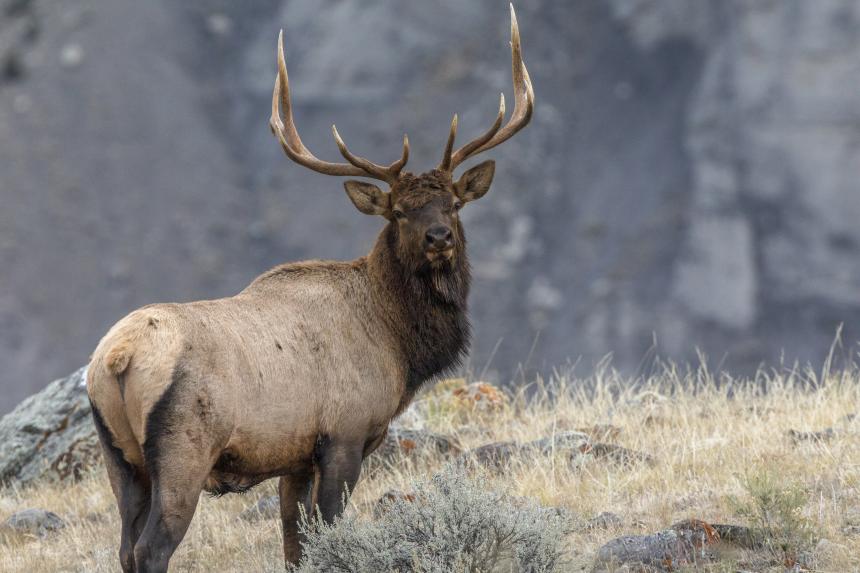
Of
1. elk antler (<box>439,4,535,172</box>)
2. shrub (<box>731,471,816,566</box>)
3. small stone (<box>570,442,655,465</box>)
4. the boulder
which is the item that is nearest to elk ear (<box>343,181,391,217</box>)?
elk antler (<box>439,4,535,172</box>)

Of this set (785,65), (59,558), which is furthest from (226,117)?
(59,558)

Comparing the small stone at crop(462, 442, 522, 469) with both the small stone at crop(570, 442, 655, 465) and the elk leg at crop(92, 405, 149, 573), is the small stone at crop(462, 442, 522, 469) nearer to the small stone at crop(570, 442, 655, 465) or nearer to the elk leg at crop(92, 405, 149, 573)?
the small stone at crop(570, 442, 655, 465)

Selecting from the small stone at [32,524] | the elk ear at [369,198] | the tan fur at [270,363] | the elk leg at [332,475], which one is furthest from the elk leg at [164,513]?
the small stone at [32,524]

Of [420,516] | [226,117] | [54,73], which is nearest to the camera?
[420,516]

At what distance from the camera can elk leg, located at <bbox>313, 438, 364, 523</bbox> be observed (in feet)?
22.3

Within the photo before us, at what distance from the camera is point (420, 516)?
6242mm

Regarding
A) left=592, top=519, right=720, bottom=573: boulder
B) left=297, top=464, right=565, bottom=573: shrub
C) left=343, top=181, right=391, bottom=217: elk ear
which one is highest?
left=343, top=181, right=391, bottom=217: elk ear

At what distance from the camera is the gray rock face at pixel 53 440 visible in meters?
10.4

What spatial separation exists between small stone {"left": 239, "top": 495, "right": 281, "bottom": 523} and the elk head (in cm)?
218

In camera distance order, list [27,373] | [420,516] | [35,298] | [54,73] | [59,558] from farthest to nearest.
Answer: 1. [54,73]
2. [35,298]
3. [27,373]
4. [59,558]
5. [420,516]

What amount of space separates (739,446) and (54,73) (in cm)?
4519

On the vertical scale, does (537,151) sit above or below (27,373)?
above

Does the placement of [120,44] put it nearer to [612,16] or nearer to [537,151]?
[537,151]

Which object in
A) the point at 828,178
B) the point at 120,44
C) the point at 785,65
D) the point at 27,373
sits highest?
the point at 120,44
